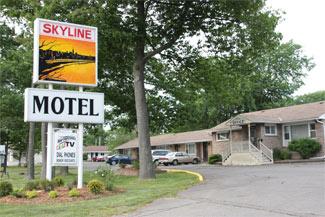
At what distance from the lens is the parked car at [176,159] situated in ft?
162

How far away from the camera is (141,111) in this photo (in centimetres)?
2362

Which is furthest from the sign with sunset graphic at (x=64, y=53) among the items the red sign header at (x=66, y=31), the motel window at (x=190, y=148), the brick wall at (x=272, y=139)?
the motel window at (x=190, y=148)

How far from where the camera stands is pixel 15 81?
33.9 meters

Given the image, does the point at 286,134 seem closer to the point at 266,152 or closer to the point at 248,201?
the point at 266,152

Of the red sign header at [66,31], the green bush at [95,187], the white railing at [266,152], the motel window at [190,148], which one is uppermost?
the red sign header at [66,31]

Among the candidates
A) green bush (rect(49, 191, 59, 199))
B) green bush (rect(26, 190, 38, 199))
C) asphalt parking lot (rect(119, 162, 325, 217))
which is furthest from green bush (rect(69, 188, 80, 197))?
asphalt parking lot (rect(119, 162, 325, 217))

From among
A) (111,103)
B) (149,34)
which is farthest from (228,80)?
(111,103)

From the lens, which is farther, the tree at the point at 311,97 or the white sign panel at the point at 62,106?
the tree at the point at 311,97

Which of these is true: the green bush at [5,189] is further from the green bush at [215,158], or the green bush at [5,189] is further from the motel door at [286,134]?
the green bush at [215,158]

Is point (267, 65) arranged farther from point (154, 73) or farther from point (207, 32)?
point (207, 32)

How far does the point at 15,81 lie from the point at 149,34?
12867 mm

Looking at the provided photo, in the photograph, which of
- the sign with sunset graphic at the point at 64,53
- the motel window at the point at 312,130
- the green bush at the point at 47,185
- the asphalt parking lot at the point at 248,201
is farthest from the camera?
the motel window at the point at 312,130

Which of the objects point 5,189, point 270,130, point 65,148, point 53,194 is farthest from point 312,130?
point 5,189

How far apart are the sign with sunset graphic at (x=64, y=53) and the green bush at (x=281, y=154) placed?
76.5ft
